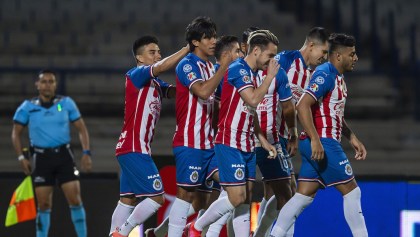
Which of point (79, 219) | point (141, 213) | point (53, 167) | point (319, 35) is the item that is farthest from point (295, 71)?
point (53, 167)

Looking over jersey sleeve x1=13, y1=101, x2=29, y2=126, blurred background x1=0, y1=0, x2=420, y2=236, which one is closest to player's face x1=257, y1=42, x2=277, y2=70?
jersey sleeve x1=13, y1=101, x2=29, y2=126

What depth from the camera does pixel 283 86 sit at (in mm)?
7301

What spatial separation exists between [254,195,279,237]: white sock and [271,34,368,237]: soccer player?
370mm

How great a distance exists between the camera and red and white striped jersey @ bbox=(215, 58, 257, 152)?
22.6ft

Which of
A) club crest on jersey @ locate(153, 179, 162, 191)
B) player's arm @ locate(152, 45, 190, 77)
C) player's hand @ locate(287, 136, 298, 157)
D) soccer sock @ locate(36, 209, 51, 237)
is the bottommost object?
soccer sock @ locate(36, 209, 51, 237)

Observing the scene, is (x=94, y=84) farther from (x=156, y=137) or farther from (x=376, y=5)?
(x=376, y=5)

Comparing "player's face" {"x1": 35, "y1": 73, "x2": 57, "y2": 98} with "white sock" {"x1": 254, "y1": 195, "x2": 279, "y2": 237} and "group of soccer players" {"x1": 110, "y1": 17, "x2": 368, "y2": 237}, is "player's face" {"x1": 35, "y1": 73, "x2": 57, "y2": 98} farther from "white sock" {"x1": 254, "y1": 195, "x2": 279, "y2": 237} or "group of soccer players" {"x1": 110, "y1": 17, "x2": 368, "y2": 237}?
"white sock" {"x1": 254, "y1": 195, "x2": 279, "y2": 237}

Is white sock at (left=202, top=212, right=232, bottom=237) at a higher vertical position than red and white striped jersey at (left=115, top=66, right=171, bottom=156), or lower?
lower

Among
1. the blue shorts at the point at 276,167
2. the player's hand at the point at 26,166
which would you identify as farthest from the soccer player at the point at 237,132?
the player's hand at the point at 26,166

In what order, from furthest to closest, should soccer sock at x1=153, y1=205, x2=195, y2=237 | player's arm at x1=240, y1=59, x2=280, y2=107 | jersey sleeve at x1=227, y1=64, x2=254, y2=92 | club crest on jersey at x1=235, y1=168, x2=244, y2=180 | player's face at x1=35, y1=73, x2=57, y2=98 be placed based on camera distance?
player's face at x1=35, y1=73, x2=57, y2=98
soccer sock at x1=153, y1=205, x2=195, y2=237
club crest on jersey at x1=235, y1=168, x2=244, y2=180
jersey sleeve at x1=227, y1=64, x2=254, y2=92
player's arm at x1=240, y1=59, x2=280, y2=107

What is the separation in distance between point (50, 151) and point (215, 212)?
2.86 metres

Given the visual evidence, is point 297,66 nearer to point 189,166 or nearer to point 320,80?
point 320,80

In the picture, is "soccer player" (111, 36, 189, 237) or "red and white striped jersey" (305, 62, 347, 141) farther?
"soccer player" (111, 36, 189, 237)

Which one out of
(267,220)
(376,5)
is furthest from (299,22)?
(267,220)
